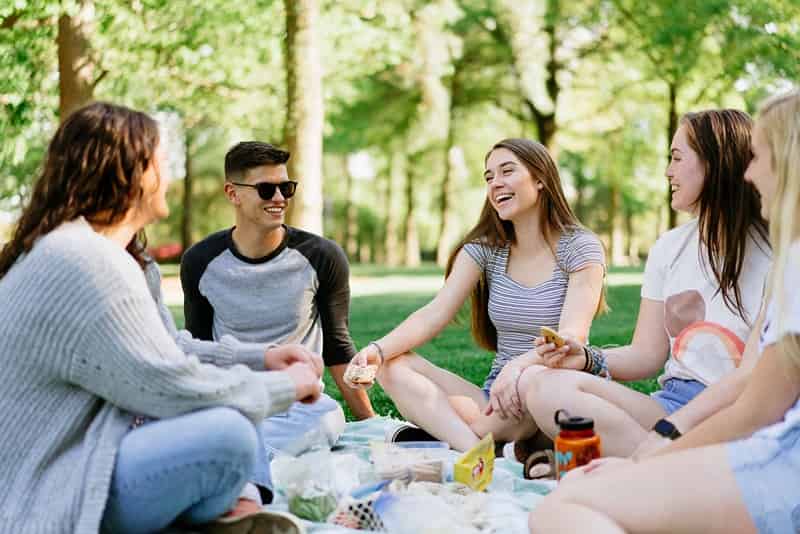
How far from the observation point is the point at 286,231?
472 cm

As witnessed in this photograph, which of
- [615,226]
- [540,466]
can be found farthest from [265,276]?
[615,226]

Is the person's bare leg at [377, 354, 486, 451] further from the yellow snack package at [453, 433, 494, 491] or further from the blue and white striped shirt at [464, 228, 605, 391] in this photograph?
the yellow snack package at [453, 433, 494, 491]

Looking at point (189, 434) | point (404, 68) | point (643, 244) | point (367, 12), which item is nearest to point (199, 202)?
point (404, 68)

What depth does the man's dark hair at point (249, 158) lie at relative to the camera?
15.2ft

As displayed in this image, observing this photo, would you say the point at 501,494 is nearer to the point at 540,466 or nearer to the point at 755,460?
the point at 540,466

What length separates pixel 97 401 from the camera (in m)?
2.52

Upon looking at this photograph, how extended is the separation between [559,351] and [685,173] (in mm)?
828

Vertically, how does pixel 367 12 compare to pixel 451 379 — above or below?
above

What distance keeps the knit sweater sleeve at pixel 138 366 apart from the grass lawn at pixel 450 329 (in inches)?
94.8

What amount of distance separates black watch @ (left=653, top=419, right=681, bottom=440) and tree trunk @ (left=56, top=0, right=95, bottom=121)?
9105 mm

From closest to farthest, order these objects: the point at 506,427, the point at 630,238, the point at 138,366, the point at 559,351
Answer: the point at 138,366
the point at 559,351
the point at 506,427
the point at 630,238

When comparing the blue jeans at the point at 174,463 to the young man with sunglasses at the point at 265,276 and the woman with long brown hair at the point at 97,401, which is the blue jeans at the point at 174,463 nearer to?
the woman with long brown hair at the point at 97,401

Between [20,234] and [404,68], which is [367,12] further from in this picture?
[20,234]

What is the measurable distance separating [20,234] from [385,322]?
8173 millimetres
